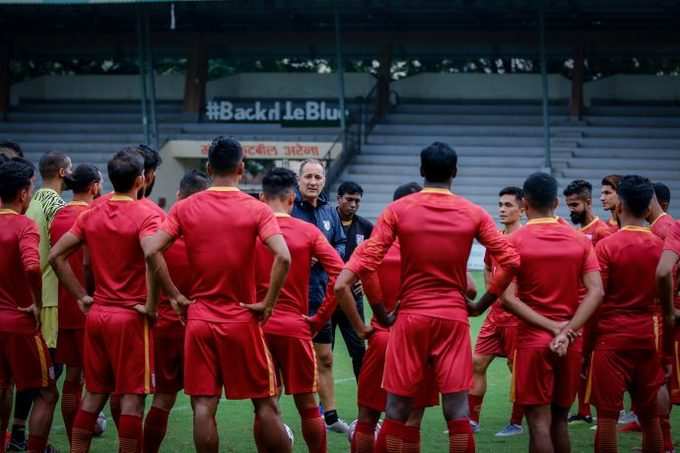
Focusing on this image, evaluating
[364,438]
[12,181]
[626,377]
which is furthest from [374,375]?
[12,181]

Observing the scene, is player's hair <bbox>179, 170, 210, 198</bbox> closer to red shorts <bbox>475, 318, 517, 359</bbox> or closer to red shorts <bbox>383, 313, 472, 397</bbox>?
red shorts <bbox>383, 313, 472, 397</bbox>

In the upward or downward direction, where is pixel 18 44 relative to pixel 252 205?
upward

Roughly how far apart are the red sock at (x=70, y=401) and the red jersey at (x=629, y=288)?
3.74 metres

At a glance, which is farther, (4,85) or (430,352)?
(4,85)

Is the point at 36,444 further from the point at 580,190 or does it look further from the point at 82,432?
the point at 580,190

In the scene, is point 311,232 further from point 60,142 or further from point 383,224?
point 60,142

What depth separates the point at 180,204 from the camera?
7.56 metres

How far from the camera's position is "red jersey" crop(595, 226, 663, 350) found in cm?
836

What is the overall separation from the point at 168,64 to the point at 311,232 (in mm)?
34641

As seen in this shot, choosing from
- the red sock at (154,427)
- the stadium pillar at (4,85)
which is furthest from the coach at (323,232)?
the stadium pillar at (4,85)

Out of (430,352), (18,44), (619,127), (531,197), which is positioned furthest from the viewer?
(18,44)

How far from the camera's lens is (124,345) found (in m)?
7.83

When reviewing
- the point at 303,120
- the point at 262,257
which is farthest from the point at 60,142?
the point at 262,257

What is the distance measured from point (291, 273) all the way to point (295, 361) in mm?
580
